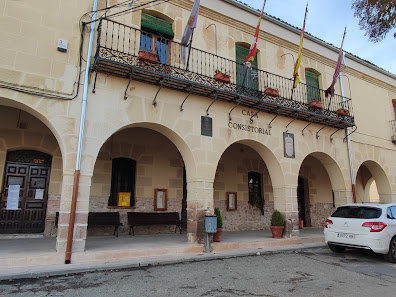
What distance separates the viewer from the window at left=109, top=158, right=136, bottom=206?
8945 mm

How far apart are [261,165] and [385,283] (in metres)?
7.23

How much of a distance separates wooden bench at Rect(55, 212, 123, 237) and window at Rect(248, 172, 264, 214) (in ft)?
17.6

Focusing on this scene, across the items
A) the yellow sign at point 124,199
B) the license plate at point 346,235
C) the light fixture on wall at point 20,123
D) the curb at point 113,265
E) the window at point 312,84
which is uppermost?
the window at point 312,84

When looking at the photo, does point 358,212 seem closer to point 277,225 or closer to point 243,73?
point 277,225

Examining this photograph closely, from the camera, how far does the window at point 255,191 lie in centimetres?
1130

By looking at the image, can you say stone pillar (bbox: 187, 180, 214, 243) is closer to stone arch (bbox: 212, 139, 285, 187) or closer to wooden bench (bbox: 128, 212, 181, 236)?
wooden bench (bbox: 128, 212, 181, 236)

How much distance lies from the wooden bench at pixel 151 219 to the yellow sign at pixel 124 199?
1.44ft

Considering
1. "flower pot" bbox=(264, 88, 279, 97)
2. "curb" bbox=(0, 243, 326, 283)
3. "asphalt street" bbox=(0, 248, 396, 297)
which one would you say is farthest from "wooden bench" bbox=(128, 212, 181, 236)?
"flower pot" bbox=(264, 88, 279, 97)

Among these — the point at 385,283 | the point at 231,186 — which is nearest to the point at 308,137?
the point at 231,186

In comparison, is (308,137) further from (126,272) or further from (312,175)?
(126,272)

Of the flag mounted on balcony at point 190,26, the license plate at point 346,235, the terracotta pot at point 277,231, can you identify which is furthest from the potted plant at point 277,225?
the flag mounted on balcony at point 190,26

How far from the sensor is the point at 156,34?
8344 millimetres

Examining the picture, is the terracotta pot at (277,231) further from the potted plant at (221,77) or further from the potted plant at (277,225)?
the potted plant at (221,77)

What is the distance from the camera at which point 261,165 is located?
11.9 metres
